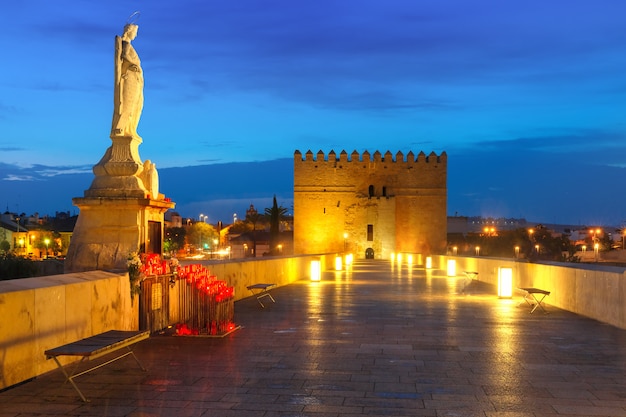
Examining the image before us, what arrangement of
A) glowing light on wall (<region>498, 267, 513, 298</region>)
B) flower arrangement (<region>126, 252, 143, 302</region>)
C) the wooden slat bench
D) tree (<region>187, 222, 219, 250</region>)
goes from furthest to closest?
tree (<region>187, 222, 219, 250</region>), glowing light on wall (<region>498, 267, 513, 298</region>), flower arrangement (<region>126, 252, 143, 302</region>), the wooden slat bench

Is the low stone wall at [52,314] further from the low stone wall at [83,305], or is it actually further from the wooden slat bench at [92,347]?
the wooden slat bench at [92,347]

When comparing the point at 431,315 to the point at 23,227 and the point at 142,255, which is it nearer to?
the point at 142,255

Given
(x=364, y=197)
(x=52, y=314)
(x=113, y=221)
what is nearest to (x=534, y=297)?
(x=113, y=221)

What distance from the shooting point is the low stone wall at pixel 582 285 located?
10125 millimetres

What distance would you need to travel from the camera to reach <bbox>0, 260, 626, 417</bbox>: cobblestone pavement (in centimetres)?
Answer: 533

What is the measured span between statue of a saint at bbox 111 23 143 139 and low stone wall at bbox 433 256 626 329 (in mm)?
8386

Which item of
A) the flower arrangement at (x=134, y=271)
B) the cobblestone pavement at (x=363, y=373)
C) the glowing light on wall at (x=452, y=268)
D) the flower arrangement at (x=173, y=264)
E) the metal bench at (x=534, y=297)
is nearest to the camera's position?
the cobblestone pavement at (x=363, y=373)

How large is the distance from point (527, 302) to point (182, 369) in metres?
8.73

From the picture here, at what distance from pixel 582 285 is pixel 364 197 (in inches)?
2149

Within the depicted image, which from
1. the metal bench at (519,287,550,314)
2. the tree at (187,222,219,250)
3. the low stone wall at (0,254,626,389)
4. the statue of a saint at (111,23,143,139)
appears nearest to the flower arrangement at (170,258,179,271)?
the low stone wall at (0,254,626,389)

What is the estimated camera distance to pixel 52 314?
6676 mm

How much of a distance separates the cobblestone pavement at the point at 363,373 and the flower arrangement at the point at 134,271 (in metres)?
0.69

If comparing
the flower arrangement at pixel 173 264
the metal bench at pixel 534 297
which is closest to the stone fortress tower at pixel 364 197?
the metal bench at pixel 534 297

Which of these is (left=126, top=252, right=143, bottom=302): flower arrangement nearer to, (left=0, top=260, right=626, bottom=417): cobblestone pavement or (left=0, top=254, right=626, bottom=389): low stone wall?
(left=0, top=254, right=626, bottom=389): low stone wall
